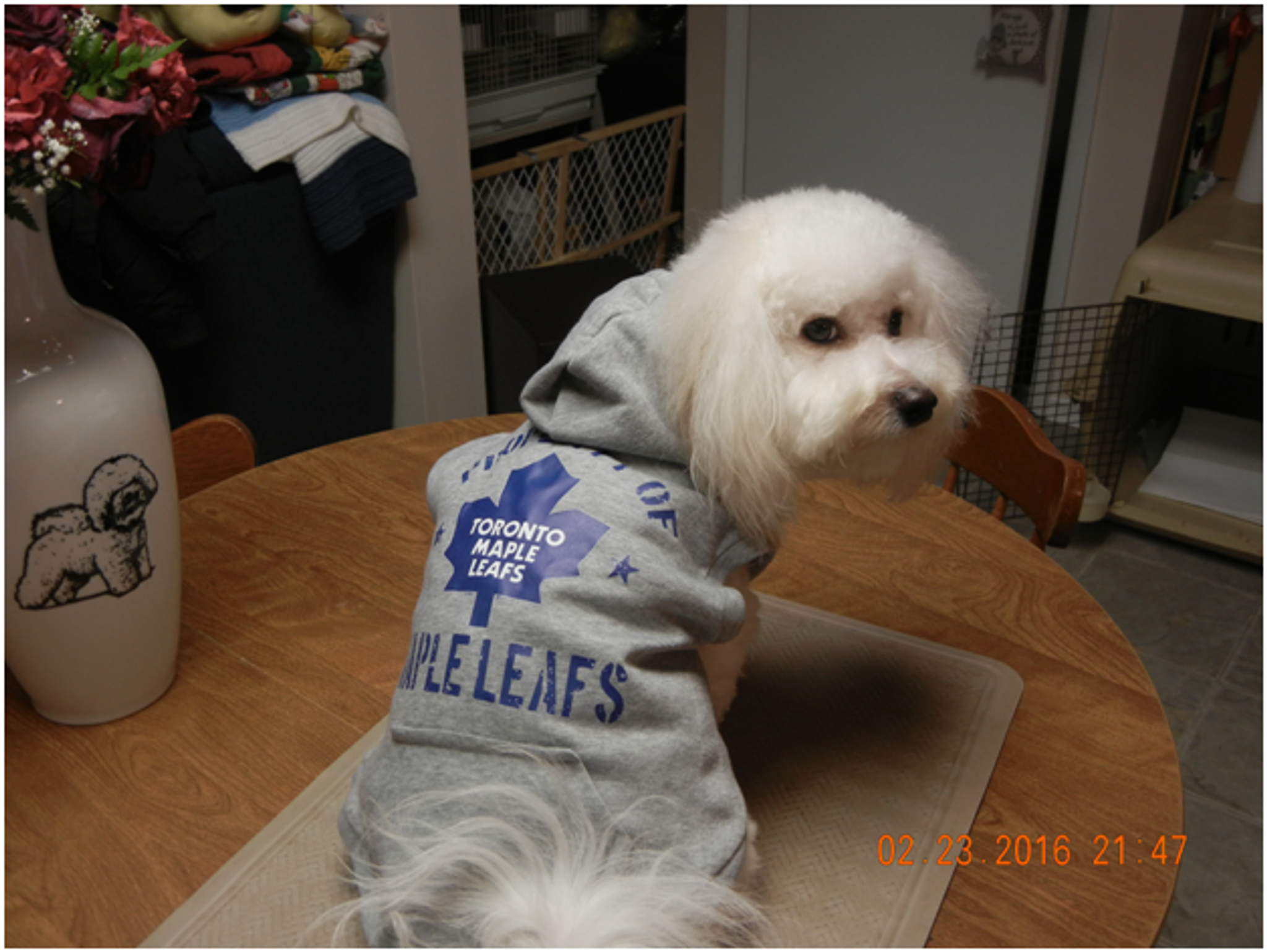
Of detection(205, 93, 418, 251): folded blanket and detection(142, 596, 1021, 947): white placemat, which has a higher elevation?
detection(205, 93, 418, 251): folded blanket

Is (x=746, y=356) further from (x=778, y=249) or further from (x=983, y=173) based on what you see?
(x=983, y=173)

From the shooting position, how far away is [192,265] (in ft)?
4.98

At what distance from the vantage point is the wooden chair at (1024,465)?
1000 mm

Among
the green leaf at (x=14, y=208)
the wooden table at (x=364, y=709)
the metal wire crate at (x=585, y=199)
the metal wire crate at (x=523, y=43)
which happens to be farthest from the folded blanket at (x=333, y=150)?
the green leaf at (x=14, y=208)

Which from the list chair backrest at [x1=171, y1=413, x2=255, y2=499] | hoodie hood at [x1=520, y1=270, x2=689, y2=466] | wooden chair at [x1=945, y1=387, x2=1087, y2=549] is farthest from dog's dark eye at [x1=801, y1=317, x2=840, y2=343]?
chair backrest at [x1=171, y1=413, x2=255, y2=499]

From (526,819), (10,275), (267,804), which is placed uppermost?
(10,275)

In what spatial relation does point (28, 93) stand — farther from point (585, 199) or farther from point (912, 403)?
point (585, 199)

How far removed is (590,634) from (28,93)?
19.4 inches

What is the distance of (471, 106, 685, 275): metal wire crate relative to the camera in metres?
2.26

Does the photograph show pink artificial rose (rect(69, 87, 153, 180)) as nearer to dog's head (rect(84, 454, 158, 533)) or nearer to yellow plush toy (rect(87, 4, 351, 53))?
dog's head (rect(84, 454, 158, 533))

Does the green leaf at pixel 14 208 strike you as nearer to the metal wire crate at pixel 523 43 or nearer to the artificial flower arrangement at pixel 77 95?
the artificial flower arrangement at pixel 77 95

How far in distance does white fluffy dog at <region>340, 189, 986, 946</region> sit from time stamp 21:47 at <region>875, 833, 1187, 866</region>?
13cm

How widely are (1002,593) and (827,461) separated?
14.3 inches

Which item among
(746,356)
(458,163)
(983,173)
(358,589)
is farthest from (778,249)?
(983,173)
